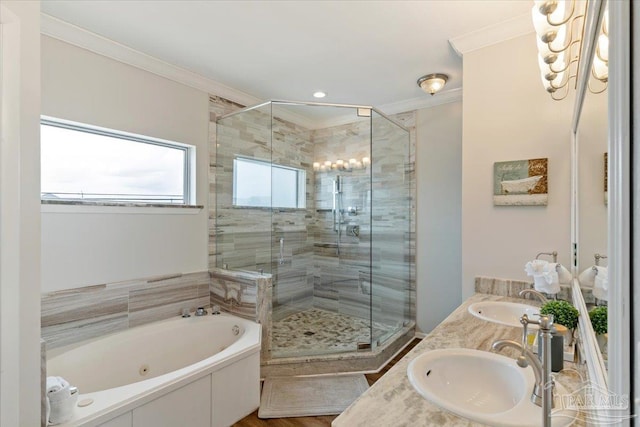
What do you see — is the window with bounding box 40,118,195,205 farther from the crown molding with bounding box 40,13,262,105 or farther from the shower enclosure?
the crown molding with bounding box 40,13,262,105

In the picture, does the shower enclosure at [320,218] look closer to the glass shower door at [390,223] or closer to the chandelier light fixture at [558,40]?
the glass shower door at [390,223]

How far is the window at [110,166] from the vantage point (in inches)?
81.6

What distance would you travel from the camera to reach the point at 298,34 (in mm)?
2125

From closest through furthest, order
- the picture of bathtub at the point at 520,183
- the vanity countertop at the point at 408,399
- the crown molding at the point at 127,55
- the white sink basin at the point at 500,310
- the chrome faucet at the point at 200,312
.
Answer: the vanity countertop at the point at 408,399, the white sink basin at the point at 500,310, the picture of bathtub at the point at 520,183, the crown molding at the point at 127,55, the chrome faucet at the point at 200,312

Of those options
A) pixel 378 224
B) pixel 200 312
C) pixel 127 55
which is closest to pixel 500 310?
pixel 378 224

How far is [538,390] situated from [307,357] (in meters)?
1.94

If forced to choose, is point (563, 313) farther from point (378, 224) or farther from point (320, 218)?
point (320, 218)

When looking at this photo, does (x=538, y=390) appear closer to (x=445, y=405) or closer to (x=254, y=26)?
(x=445, y=405)

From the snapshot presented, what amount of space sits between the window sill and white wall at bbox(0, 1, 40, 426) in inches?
36.6

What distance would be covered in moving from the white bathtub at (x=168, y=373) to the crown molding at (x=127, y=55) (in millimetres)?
2039

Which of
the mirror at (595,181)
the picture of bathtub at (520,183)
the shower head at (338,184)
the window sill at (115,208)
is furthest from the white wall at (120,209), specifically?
the mirror at (595,181)

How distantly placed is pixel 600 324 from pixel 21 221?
5.64 feet

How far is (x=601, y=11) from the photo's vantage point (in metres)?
0.77

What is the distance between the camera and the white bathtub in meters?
1.52
